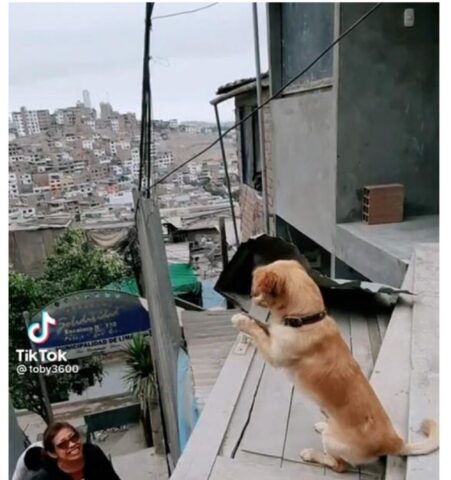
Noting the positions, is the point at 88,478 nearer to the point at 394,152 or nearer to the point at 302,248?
the point at 394,152

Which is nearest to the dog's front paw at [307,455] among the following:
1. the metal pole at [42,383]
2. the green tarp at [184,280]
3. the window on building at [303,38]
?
→ the window on building at [303,38]

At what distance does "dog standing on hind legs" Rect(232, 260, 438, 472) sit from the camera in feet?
4.11

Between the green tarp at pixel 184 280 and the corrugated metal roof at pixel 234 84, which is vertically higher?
the corrugated metal roof at pixel 234 84

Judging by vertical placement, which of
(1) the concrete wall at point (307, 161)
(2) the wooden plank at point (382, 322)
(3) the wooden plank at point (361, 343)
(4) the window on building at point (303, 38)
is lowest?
(3) the wooden plank at point (361, 343)

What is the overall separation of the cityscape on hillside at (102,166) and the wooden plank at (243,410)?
90.6 inches

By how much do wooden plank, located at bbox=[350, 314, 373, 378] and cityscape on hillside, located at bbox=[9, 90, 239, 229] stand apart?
2.34 m

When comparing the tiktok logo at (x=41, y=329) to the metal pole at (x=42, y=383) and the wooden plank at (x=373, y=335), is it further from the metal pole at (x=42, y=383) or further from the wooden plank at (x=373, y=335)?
the wooden plank at (x=373, y=335)

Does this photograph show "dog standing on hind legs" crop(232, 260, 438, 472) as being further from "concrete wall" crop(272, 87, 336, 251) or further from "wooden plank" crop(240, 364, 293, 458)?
"concrete wall" crop(272, 87, 336, 251)

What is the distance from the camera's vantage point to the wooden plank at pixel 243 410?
151 centimetres

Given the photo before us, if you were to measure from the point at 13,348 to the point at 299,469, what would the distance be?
4465 mm

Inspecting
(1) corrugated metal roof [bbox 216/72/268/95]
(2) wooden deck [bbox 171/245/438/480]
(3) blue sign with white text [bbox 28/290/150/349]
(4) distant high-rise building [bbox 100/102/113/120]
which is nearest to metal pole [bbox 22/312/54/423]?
(3) blue sign with white text [bbox 28/290/150/349]

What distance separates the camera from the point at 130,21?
2605 mm

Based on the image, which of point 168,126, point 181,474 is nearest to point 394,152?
point 168,126

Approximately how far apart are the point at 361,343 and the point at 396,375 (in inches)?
19.2
